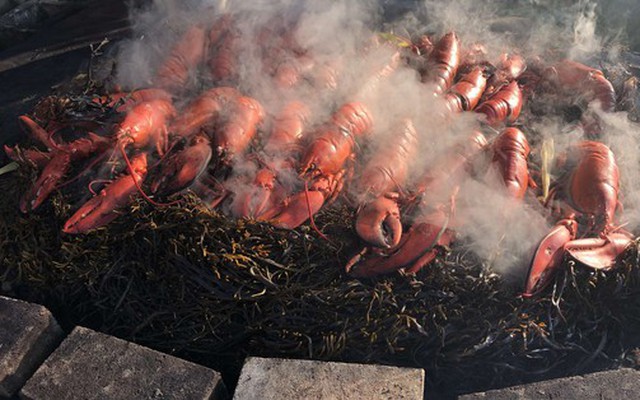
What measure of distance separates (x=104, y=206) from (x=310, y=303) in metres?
1.81

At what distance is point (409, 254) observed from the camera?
155 inches

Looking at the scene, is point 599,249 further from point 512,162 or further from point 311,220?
point 311,220

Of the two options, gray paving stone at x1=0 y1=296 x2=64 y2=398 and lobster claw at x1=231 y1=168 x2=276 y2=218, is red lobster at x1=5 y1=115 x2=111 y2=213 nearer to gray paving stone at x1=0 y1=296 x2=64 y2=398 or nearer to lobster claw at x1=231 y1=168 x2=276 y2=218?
gray paving stone at x1=0 y1=296 x2=64 y2=398

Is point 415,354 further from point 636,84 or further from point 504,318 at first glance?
point 636,84

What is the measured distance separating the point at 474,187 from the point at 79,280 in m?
3.26

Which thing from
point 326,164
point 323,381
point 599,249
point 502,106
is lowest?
point 599,249

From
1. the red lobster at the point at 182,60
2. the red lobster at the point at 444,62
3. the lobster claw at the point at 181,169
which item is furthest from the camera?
the red lobster at the point at 444,62

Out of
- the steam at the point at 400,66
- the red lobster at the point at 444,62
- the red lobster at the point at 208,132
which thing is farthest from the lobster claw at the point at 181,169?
the red lobster at the point at 444,62

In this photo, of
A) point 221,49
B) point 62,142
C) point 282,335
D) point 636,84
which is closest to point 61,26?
point 221,49

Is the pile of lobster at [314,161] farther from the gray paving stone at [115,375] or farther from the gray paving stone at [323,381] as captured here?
the gray paving stone at [115,375]

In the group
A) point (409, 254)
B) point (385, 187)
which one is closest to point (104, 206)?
point (385, 187)

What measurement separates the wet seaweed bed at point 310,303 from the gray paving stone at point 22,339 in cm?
34

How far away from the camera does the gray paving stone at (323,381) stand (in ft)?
11.1

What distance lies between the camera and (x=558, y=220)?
174 inches
